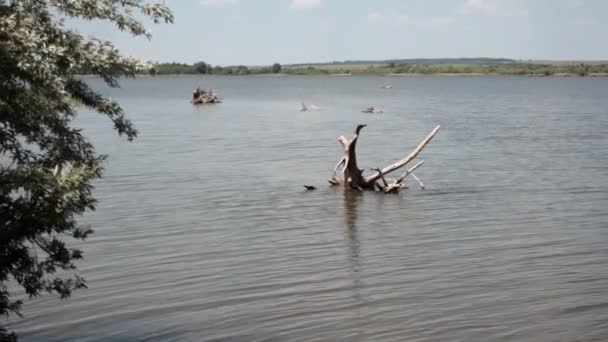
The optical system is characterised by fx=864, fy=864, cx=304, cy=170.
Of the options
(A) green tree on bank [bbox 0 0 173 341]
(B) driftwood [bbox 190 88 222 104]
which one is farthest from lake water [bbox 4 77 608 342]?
(B) driftwood [bbox 190 88 222 104]

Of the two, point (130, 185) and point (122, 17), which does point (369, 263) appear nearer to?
point (122, 17)

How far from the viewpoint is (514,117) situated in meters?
60.6

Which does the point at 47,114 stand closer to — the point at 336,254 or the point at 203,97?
the point at 336,254

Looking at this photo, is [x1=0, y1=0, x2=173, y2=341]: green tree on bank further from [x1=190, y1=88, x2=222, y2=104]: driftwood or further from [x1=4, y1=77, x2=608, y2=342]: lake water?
[x1=190, y1=88, x2=222, y2=104]: driftwood

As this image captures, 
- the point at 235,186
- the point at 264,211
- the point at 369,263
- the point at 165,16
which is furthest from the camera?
the point at 235,186

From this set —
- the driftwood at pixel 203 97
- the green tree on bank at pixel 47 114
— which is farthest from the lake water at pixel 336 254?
the driftwood at pixel 203 97

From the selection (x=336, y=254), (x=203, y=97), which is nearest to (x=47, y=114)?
(x=336, y=254)

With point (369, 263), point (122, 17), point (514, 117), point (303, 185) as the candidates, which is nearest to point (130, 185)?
point (303, 185)

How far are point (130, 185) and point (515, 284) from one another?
1501 cm

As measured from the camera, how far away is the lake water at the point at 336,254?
12.2 m

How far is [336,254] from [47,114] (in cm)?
922

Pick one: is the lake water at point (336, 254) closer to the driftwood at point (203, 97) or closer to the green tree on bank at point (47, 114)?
the green tree on bank at point (47, 114)

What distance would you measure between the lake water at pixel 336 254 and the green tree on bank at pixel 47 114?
12.8 feet

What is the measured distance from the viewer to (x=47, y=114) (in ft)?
26.7
